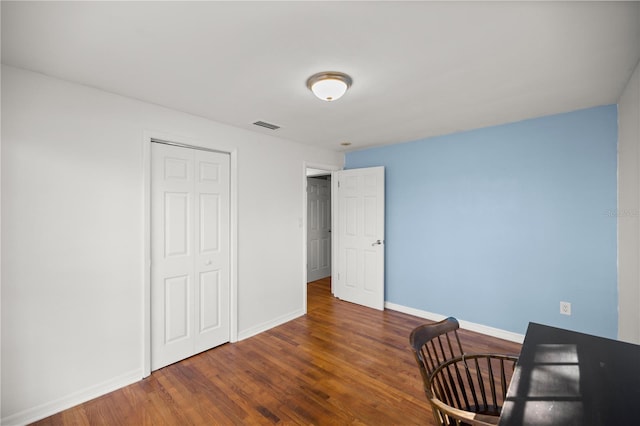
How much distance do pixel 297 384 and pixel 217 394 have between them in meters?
0.64

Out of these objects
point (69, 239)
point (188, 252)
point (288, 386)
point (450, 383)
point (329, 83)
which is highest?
point (329, 83)

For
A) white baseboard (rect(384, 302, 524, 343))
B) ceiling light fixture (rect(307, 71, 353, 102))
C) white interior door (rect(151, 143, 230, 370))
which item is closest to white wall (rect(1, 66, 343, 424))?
white interior door (rect(151, 143, 230, 370))

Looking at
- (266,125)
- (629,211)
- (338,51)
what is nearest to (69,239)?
(266,125)

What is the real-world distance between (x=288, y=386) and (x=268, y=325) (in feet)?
4.08

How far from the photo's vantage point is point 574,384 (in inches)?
42.3

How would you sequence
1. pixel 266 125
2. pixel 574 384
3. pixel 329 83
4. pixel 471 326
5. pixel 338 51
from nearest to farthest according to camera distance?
pixel 574 384
pixel 338 51
pixel 329 83
pixel 266 125
pixel 471 326

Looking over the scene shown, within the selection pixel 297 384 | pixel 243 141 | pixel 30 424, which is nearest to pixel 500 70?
pixel 243 141

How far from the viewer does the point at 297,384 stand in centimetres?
236

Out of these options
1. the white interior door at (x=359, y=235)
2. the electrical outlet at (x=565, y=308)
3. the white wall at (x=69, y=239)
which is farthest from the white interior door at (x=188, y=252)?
the electrical outlet at (x=565, y=308)

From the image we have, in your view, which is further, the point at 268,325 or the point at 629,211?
the point at 268,325

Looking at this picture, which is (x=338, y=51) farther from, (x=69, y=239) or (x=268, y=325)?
(x=268, y=325)

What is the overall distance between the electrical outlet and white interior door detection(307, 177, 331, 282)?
3886mm

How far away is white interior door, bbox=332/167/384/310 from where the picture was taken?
416 cm

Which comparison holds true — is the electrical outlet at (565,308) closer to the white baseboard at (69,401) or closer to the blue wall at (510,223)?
the blue wall at (510,223)
